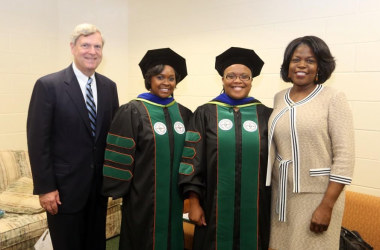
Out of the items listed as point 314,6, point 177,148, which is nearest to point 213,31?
point 314,6

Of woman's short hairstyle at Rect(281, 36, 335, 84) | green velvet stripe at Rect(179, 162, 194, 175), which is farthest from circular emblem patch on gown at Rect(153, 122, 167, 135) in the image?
woman's short hairstyle at Rect(281, 36, 335, 84)

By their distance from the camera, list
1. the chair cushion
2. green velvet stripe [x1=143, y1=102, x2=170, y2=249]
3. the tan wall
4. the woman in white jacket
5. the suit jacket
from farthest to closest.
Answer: the chair cushion → the tan wall → green velvet stripe [x1=143, y1=102, x2=170, y2=249] → the suit jacket → the woman in white jacket

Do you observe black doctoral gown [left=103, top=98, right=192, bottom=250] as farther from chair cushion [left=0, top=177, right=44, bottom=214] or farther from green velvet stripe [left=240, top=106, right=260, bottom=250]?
chair cushion [left=0, top=177, right=44, bottom=214]

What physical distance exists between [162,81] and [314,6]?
5.00 ft

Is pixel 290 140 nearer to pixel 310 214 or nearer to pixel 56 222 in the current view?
pixel 310 214

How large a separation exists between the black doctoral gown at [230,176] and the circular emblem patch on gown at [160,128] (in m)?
0.15

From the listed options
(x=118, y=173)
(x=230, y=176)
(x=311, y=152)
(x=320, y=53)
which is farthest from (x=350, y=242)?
(x=118, y=173)

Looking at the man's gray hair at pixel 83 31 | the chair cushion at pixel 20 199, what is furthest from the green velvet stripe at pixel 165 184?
the chair cushion at pixel 20 199

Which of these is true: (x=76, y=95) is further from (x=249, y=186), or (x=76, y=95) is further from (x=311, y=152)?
(x=311, y=152)

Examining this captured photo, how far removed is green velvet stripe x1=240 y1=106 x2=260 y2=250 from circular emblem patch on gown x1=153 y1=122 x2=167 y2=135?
0.46m

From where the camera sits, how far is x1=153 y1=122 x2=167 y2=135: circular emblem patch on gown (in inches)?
74.5

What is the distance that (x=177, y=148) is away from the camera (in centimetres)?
194

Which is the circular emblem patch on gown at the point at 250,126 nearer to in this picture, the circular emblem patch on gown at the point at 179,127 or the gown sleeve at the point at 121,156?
the circular emblem patch on gown at the point at 179,127

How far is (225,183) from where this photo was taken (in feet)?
6.04
